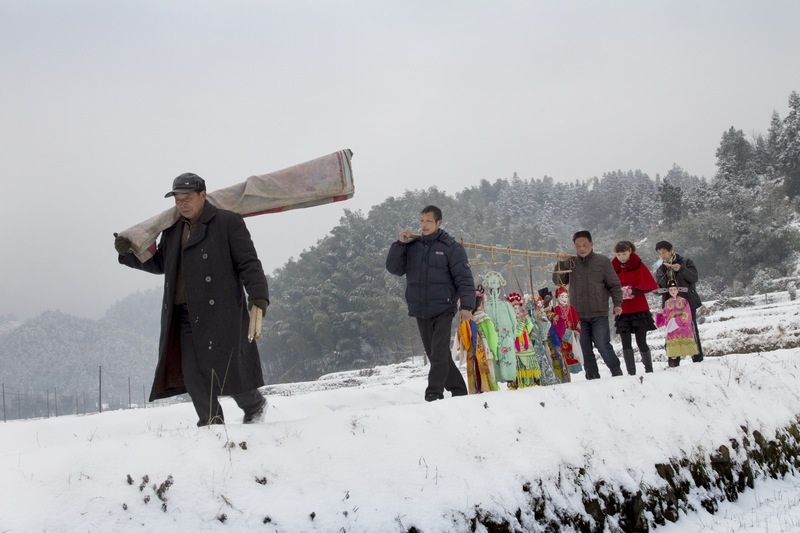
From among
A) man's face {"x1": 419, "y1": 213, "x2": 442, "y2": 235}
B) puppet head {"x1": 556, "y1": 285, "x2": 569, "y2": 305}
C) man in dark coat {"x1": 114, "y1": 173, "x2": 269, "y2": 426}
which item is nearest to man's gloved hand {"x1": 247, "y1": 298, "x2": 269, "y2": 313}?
man in dark coat {"x1": 114, "y1": 173, "x2": 269, "y2": 426}

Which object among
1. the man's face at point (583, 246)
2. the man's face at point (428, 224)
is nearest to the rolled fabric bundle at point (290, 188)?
the man's face at point (428, 224)

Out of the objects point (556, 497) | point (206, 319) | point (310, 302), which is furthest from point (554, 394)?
point (310, 302)

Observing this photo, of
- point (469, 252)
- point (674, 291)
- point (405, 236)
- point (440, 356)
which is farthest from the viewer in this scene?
point (469, 252)

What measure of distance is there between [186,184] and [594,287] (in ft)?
18.9

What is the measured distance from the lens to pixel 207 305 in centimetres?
464

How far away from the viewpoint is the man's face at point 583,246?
898 cm

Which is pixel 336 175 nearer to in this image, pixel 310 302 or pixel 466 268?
pixel 466 268

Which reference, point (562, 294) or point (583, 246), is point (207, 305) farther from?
point (562, 294)

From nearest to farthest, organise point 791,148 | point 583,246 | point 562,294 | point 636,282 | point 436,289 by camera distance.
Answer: point 436,289 < point 583,246 < point 636,282 < point 562,294 < point 791,148

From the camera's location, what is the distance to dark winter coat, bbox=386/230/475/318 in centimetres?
680

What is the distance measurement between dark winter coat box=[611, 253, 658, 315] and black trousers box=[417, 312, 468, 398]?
3.55m

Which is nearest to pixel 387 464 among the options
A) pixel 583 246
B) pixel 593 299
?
pixel 593 299

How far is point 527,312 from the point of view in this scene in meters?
8.58

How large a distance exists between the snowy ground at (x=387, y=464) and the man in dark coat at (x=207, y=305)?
342mm
